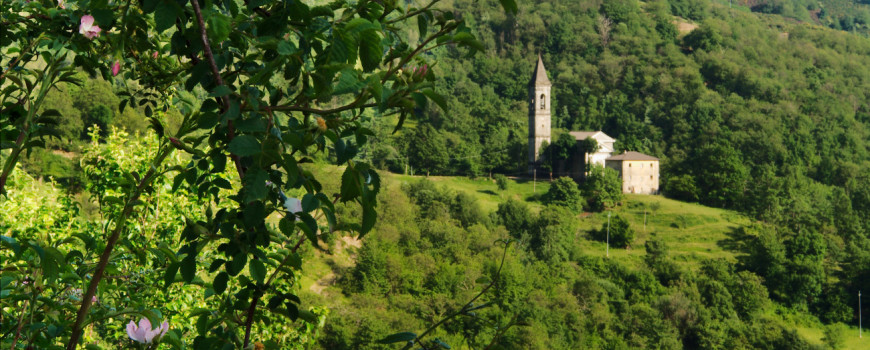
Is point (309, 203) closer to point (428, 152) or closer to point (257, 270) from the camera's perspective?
point (257, 270)

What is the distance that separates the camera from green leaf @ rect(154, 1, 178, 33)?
32.0 inches

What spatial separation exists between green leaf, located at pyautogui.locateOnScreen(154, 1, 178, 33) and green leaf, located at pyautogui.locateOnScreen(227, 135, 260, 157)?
7.0 inches

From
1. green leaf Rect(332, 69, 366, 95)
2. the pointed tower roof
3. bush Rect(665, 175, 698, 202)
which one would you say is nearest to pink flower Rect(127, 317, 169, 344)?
green leaf Rect(332, 69, 366, 95)

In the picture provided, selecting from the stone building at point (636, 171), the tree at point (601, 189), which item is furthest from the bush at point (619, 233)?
the stone building at point (636, 171)

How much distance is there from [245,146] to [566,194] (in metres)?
52.9

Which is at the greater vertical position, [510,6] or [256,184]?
[510,6]

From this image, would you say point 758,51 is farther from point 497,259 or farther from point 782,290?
point 497,259

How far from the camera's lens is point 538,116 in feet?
203

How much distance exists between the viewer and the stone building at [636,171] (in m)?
56.1

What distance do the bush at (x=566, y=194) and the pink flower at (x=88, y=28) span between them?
51784mm

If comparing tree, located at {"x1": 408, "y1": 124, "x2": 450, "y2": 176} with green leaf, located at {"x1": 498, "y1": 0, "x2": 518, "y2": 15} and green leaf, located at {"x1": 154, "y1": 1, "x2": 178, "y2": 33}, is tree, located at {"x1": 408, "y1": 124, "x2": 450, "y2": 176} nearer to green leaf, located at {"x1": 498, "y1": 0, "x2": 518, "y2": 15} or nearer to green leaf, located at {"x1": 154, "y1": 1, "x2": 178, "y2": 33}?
green leaf, located at {"x1": 498, "y1": 0, "x2": 518, "y2": 15}

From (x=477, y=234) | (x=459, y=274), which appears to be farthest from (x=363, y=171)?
(x=477, y=234)

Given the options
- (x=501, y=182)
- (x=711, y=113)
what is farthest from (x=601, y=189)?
(x=711, y=113)

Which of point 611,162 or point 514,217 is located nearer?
point 514,217
